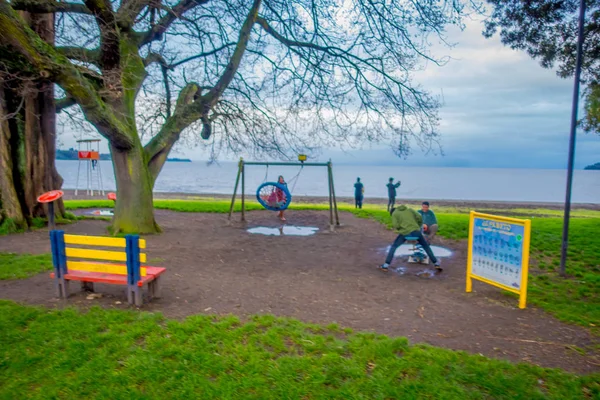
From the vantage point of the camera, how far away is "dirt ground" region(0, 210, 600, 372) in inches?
195

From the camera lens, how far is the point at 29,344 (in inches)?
180

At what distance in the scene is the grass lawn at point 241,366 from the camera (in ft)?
12.4

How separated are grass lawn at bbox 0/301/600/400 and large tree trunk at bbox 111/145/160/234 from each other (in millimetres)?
6475

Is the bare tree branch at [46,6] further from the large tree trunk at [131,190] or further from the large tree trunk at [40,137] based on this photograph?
the large tree trunk at [131,190]

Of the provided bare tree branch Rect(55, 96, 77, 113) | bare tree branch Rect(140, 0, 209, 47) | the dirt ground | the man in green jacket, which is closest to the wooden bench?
the dirt ground

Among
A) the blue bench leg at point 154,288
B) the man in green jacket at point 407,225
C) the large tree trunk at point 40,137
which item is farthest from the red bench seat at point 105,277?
the large tree trunk at point 40,137

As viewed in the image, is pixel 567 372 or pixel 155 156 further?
pixel 155 156

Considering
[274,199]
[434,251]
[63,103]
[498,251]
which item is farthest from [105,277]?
[63,103]

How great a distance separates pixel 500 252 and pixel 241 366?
4.52 meters

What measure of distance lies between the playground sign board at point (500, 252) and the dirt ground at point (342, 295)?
344 mm

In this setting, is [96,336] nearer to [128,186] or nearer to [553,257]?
[128,186]

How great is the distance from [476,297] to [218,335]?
14.0ft

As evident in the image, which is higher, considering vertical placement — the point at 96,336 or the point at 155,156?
the point at 155,156

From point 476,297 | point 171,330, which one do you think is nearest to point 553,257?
point 476,297
